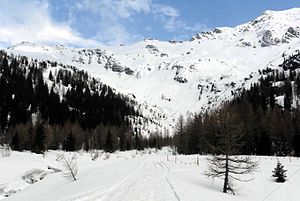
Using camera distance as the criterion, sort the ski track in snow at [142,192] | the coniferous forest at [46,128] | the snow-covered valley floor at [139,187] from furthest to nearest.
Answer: the coniferous forest at [46,128]
the snow-covered valley floor at [139,187]
the ski track in snow at [142,192]

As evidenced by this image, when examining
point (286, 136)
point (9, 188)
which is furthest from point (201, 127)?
point (9, 188)

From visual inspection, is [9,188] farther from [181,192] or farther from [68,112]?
[68,112]

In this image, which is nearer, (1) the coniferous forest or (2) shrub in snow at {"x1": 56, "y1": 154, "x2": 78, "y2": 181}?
(2) shrub in snow at {"x1": 56, "y1": 154, "x2": 78, "y2": 181}

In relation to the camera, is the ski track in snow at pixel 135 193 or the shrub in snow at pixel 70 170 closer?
the ski track in snow at pixel 135 193

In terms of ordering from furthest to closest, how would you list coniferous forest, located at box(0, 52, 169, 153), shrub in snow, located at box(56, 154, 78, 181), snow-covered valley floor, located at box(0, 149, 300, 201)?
coniferous forest, located at box(0, 52, 169, 153), shrub in snow, located at box(56, 154, 78, 181), snow-covered valley floor, located at box(0, 149, 300, 201)

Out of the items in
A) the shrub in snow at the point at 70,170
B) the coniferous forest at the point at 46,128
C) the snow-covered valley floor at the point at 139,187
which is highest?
the coniferous forest at the point at 46,128

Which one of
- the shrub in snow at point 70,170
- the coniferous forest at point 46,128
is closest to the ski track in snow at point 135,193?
the shrub in snow at point 70,170

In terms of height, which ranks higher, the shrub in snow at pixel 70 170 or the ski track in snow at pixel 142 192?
the shrub in snow at pixel 70 170

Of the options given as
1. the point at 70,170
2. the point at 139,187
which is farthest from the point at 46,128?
the point at 139,187

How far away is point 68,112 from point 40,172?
141098mm

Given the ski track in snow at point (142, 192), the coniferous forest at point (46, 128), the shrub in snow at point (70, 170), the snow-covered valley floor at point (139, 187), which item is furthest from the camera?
the coniferous forest at point (46, 128)

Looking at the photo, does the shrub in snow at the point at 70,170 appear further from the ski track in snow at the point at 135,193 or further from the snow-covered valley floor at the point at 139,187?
the ski track in snow at the point at 135,193

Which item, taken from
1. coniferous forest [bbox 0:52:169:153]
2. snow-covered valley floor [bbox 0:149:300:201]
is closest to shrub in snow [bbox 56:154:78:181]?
snow-covered valley floor [bbox 0:149:300:201]

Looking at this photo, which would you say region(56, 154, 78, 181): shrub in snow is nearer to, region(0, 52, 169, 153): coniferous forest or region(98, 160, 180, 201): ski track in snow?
region(98, 160, 180, 201): ski track in snow
